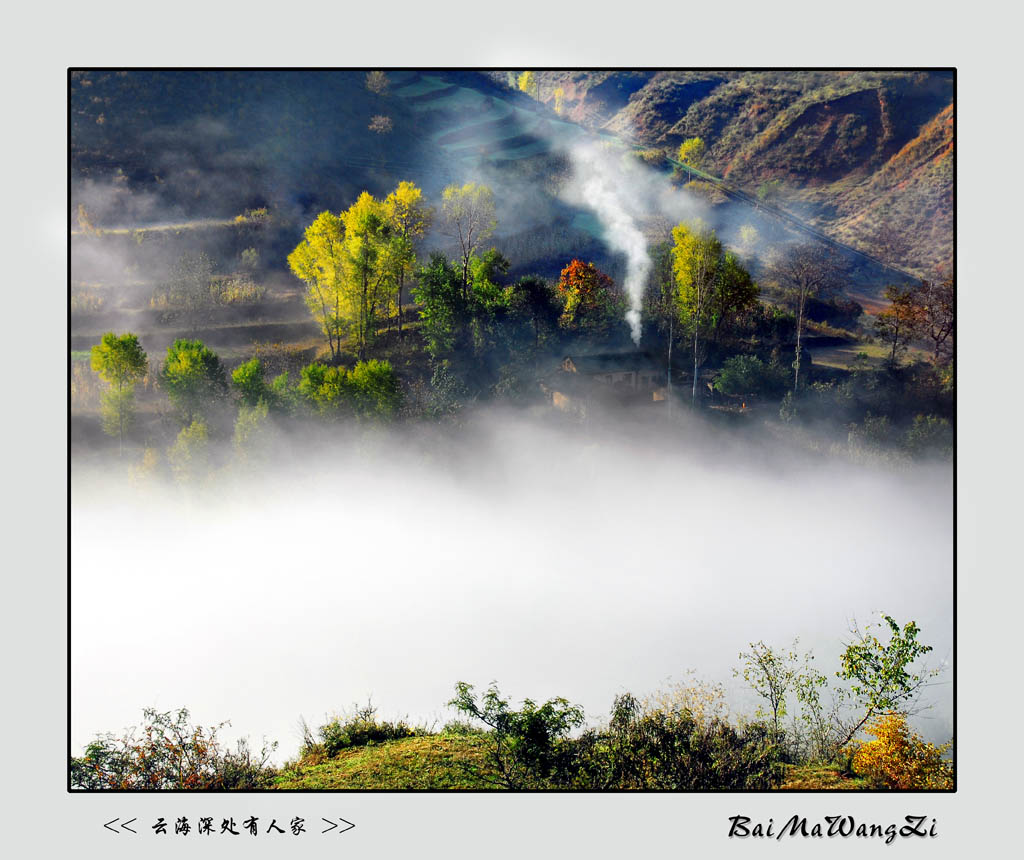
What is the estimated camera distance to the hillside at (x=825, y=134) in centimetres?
1017

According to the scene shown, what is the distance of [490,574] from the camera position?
9914mm

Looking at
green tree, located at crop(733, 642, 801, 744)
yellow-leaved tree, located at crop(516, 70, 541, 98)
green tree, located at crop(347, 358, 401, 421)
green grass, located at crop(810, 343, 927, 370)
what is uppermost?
yellow-leaved tree, located at crop(516, 70, 541, 98)

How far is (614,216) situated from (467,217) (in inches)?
63.0

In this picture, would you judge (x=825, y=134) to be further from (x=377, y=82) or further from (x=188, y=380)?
(x=188, y=380)

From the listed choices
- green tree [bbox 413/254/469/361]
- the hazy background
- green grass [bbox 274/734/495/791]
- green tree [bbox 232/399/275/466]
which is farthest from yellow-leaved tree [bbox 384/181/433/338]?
green grass [bbox 274/734/495/791]

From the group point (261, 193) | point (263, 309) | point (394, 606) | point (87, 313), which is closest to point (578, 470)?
point (394, 606)

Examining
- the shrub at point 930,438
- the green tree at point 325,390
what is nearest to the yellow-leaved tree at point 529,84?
the green tree at point 325,390

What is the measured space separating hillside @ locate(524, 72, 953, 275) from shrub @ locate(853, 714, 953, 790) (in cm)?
475

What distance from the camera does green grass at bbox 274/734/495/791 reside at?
9.21 metres

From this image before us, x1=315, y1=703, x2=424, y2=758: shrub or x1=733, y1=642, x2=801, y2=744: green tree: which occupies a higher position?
x1=733, y1=642, x2=801, y2=744: green tree

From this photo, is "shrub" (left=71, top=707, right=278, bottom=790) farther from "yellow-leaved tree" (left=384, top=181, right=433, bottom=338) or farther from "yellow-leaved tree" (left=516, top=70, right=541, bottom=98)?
"yellow-leaved tree" (left=516, top=70, right=541, bottom=98)

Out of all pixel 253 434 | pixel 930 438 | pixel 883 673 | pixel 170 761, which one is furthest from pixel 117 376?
pixel 930 438

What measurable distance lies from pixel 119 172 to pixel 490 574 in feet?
18.9

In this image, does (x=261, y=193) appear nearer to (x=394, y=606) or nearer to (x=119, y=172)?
(x=119, y=172)
